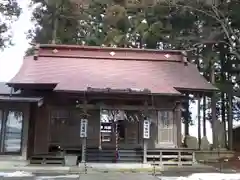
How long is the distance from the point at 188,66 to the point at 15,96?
Answer: 9.12 m

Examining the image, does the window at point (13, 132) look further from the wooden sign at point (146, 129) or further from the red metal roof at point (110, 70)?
the wooden sign at point (146, 129)

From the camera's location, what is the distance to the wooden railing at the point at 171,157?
53.5 ft

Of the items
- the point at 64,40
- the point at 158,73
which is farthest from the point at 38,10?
the point at 158,73

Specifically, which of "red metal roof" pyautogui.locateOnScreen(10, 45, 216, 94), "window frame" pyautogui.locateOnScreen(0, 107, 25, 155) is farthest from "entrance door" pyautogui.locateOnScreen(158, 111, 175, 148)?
"window frame" pyautogui.locateOnScreen(0, 107, 25, 155)

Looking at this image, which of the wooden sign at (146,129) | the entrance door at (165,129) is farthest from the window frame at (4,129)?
the entrance door at (165,129)

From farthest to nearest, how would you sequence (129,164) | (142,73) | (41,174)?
1. (142,73)
2. (129,164)
3. (41,174)

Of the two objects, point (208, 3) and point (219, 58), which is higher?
point (208, 3)

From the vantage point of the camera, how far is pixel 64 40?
27.2 m

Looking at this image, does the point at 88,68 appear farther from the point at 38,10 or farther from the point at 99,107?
the point at 38,10

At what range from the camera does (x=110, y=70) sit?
1816 centimetres

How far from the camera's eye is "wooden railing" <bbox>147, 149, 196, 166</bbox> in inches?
642

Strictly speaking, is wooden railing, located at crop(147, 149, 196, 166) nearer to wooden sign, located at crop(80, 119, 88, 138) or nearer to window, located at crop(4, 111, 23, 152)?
wooden sign, located at crop(80, 119, 88, 138)

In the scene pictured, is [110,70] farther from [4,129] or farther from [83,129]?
[4,129]

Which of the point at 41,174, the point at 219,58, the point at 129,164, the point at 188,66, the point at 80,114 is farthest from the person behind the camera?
the point at 219,58
